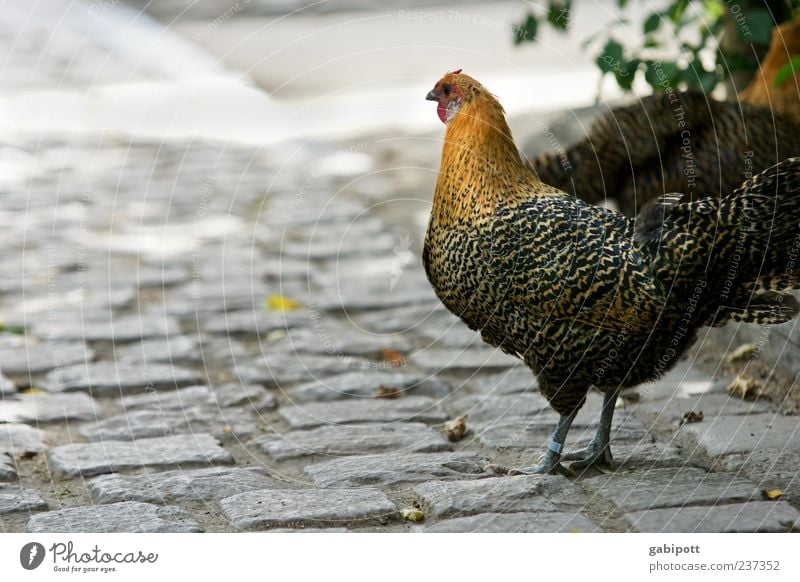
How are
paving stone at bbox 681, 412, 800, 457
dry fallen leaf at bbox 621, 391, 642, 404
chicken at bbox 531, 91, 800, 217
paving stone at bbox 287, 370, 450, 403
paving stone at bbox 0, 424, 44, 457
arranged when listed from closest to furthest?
paving stone at bbox 681, 412, 800, 457
paving stone at bbox 0, 424, 44, 457
dry fallen leaf at bbox 621, 391, 642, 404
paving stone at bbox 287, 370, 450, 403
chicken at bbox 531, 91, 800, 217

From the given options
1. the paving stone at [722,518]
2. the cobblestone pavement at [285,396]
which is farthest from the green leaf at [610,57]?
the paving stone at [722,518]

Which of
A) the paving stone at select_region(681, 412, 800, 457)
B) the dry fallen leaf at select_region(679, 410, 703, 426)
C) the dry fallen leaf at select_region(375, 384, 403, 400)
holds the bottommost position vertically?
the paving stone at select_region(681, 412, 800, 457)

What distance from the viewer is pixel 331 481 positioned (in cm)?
381

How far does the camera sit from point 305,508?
3514mm

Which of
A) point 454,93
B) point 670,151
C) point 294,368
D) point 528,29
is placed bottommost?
point 294,368

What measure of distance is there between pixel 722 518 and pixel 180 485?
1807mm

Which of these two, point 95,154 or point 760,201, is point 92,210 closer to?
point 95,154

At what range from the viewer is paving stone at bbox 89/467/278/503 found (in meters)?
3.69

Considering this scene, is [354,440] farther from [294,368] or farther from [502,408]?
[294,368]

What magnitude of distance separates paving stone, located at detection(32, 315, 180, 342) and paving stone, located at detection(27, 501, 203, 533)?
204 cm

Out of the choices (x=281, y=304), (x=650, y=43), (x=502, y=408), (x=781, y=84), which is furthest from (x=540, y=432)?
(x=650, y=43)

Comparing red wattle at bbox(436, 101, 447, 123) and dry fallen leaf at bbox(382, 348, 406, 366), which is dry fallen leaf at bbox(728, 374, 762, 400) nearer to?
dry fallen leaf at bbox(382, 348, 406, 366)

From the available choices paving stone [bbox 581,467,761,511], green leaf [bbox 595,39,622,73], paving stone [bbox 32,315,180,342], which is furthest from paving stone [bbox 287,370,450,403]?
green leaf [bbox 595,39,622,73]

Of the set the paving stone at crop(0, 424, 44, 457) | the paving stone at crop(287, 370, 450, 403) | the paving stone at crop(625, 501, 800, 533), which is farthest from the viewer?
the paving stone at crop(287, 370, 450, 403)
